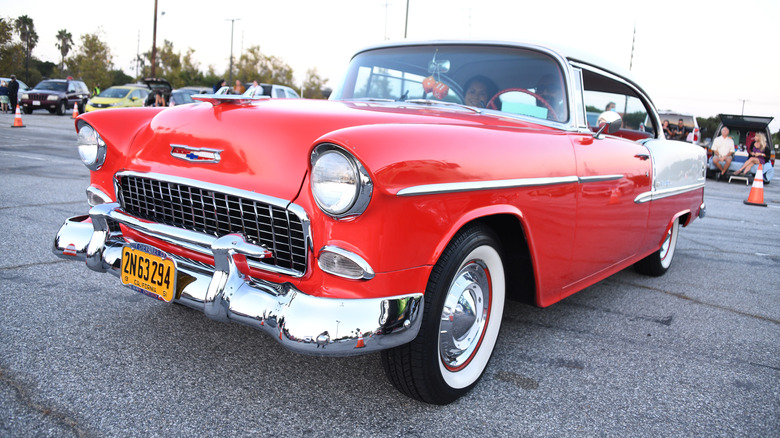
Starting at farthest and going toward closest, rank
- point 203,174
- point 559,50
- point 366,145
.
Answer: point 559,50 < point 203,174 < point 366,145

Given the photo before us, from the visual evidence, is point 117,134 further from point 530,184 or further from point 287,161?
point 530,184

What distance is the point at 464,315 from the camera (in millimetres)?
2188

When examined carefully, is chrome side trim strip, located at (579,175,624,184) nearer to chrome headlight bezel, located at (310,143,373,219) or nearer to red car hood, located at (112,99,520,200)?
red car hood, located at (112,99,520,200)

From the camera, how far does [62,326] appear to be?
99.4 inches

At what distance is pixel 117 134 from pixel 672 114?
55.8 feet

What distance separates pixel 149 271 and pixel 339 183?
84cm

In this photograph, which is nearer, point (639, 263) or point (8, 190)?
point (639, 263)

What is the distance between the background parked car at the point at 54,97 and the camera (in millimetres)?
21562

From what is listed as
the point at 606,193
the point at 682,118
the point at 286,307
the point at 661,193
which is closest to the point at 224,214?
the point at 286,307

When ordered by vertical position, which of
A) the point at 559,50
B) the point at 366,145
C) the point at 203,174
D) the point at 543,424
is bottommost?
the point at 543,424

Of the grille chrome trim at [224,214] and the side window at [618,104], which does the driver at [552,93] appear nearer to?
the side window at [618,104]

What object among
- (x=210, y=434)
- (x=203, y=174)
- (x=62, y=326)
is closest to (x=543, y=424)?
(x=210, y=434)

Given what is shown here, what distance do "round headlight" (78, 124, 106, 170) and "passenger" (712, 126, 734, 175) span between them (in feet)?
47.4

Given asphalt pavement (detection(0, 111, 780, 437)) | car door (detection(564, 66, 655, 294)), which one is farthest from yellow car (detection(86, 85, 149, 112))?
car door (detection(564, 66, 655, 294))
